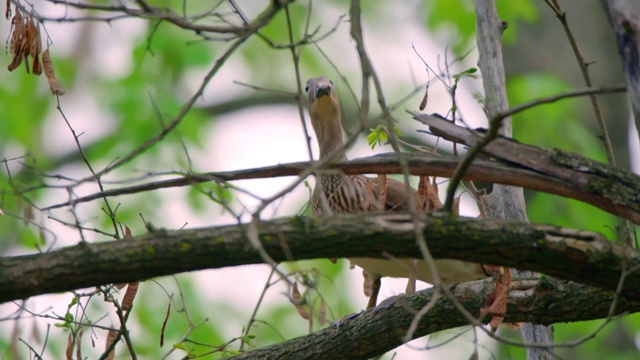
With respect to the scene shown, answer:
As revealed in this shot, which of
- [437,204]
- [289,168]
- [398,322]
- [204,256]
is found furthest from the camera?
[398,322]

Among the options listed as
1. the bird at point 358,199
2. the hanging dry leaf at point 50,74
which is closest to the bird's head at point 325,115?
the bird at point 358,199

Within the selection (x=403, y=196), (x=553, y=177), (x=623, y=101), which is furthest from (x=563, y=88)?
(x=553, y=177)

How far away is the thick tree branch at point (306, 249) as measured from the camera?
2.44 metres

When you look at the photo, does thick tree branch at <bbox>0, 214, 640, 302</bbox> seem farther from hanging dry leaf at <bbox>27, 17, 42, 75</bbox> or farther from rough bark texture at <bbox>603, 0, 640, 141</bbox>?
hanging dry leaf at <bbox>27, 17, 42, 75</bbox>

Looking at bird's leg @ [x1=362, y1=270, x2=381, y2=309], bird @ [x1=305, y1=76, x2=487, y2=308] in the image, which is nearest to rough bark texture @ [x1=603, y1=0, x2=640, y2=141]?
bird @ [x1=305, y1=76, x2=487, y2=308]

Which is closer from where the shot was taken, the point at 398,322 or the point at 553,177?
the point at 553,177

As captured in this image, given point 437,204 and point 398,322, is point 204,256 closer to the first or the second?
point 437,204

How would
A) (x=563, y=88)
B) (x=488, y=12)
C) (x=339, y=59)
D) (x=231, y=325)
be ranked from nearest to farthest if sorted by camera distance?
(x=488, y=12)
(x=563, y=88)
(x=231, y=325)
(x=339, y=59)

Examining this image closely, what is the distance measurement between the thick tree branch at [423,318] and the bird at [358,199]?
402 millimetres

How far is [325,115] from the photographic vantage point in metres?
5.51

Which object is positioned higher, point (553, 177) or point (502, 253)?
point (553, 177)

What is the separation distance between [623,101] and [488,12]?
499cm

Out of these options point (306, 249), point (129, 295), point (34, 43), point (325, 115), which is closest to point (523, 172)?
point (306, 249)

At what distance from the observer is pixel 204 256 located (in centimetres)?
246
